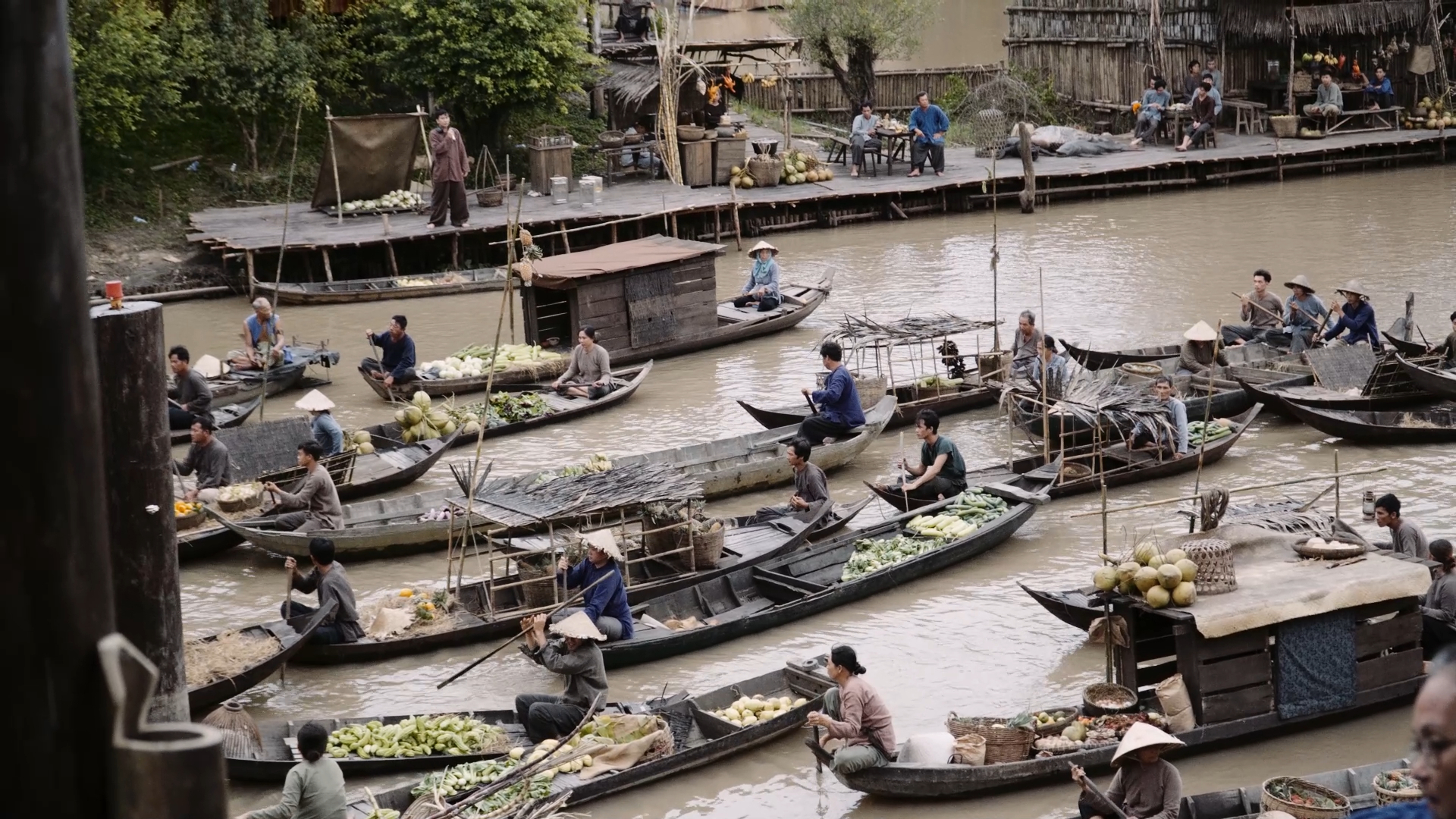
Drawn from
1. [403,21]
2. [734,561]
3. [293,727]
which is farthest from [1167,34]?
[293,727]

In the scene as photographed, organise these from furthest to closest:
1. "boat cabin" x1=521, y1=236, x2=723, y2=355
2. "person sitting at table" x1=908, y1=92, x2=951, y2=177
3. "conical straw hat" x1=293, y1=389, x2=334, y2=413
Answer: "person sitting at table" x1=908, y1=92, x2=951, y2=177 → "boat cabin" x1=521, y1=236, x2=723, y2=355 → "conical straw hat" x1=293, y1=389, x2=334, y2=413

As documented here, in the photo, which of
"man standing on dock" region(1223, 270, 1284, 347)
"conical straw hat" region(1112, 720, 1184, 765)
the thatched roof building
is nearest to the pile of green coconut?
"conical straw hat" region(1112, 720, 1184, 765)

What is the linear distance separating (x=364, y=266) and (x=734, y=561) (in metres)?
13.7

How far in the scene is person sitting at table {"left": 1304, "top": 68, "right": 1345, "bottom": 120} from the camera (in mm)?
29953

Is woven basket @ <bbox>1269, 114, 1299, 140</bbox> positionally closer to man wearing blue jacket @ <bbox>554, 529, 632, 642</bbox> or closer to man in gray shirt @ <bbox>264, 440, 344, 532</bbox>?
man in gray shirt @ <bbox>264, 440, 344, 532</bbox>

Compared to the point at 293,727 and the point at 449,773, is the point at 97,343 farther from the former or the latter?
the point at 293,727

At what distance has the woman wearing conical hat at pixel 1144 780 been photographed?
7500 mm

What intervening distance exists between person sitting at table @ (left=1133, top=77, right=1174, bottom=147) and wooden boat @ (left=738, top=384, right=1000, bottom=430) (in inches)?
609

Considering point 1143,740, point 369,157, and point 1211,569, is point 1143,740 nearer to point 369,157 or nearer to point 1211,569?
point 1211,569

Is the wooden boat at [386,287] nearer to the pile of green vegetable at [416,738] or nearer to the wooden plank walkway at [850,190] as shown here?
the wooden plank walkway at [850,190]

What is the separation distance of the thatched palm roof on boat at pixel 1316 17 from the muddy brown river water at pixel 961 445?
2918mm

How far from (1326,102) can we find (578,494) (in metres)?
23.4

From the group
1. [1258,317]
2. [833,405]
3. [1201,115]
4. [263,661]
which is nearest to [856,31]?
[1201,115]

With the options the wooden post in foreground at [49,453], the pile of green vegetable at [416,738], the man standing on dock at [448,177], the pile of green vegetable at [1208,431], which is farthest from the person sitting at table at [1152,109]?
the wooden post in foreground at [49,453]
